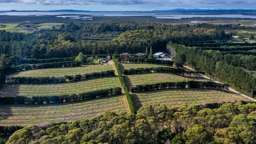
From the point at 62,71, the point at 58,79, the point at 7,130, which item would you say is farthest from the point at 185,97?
the point at 62,71

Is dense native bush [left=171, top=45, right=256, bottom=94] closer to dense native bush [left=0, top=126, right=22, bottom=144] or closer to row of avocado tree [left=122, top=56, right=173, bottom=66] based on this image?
row of avocado tree [left=122, top=56, right=173, bottom=66]

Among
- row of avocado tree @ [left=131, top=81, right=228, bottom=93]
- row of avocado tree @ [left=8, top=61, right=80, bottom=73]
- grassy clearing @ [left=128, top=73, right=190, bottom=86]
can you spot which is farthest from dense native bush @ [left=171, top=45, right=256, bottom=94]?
row of avocado tree @ [left=8, top=61, right=80, bottom=73]

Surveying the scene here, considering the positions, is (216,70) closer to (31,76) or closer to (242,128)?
(31,76)

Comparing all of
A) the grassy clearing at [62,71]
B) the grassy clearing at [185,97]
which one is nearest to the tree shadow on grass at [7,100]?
the grassy clearing at [62,71]

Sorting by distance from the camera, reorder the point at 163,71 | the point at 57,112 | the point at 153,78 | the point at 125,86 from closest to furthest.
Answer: the point at 57,112 → the point at 125,86 → the point at 153,78 → the point at 163,71

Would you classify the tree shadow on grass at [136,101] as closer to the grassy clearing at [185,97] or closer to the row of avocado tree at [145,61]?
the grassy clearing at [185,97]

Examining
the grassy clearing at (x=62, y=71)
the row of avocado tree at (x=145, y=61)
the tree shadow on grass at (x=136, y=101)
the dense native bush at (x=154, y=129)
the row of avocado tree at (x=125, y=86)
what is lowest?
the row of avocado tree at (x=145, y=61)

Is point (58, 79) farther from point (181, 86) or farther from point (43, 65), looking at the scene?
point (181, 86)
